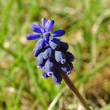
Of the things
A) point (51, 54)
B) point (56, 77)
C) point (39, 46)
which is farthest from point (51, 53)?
point (56, 77)

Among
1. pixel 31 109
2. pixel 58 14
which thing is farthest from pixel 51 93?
pixel 58 14

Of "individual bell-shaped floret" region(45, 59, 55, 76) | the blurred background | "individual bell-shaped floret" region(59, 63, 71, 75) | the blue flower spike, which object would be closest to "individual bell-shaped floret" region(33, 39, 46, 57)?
the blue flower spike

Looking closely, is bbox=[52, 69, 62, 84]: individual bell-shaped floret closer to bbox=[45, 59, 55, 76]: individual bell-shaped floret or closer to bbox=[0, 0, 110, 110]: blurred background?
bbox=[45, 59, 55, 76]: individual bell-shaped floret

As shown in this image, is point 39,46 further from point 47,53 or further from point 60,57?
point 60,57

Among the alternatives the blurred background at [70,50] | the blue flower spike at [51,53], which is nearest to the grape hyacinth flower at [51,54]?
the blue flower spike at [51,53]

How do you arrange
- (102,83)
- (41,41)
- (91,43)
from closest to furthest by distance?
(41,41) → (102,83) → (91,43)

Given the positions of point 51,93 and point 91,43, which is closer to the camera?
point 51,93

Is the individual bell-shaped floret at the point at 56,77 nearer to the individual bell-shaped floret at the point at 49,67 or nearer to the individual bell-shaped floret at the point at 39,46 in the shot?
the individual bell-shaped floret at the point at 49,67

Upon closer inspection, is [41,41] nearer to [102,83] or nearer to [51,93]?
[51,93]
